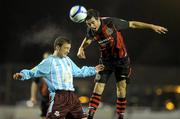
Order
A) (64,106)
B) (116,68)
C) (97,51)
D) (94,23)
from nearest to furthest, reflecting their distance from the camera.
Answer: (64,106), (94,23), (116,68), (97,51)

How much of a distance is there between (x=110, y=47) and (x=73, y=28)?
3456mm

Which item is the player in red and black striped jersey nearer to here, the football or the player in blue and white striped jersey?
the football

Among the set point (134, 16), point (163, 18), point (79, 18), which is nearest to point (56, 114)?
point (79, 18)

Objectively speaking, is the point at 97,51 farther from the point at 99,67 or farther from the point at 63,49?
the point at 63,49

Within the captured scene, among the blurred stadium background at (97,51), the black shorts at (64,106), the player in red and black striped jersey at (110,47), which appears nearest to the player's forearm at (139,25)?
the player in red and black striped jersey at (110,47)

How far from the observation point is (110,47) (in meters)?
8.16

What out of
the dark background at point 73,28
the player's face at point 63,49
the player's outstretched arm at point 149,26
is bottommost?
the player's face at point 63,49

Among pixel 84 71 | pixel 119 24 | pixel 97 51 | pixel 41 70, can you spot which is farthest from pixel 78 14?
pixel 97 51

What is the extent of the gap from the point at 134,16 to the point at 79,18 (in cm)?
477

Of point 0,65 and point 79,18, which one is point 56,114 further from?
point 0,65

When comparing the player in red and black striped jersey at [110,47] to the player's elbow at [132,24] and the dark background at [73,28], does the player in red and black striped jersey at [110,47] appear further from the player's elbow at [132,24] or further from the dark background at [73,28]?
the dark background at [73,28]

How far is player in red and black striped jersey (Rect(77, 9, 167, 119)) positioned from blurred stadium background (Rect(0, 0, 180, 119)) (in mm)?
2098

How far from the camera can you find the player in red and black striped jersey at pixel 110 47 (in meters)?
8.06

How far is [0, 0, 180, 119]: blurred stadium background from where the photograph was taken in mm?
11711
